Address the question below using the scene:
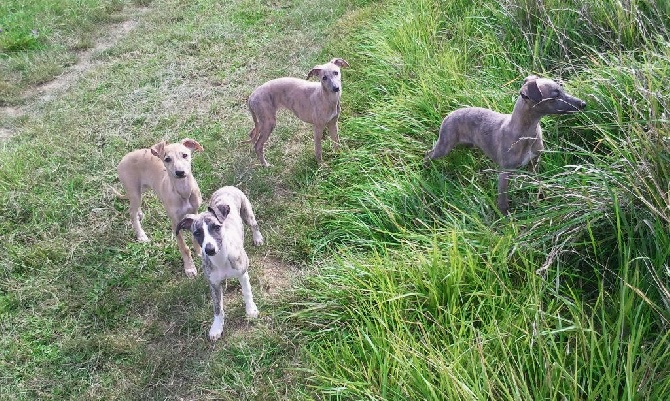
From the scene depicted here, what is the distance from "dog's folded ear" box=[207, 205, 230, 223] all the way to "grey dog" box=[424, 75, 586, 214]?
1.75 metres

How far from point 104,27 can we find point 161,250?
534 cm

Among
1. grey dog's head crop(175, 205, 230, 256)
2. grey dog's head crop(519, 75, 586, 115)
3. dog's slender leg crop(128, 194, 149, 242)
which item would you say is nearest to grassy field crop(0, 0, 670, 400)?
dog's slender leg crop(128, 194, 149, 242)

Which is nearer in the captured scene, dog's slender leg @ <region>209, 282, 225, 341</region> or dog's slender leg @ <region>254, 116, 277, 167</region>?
dog's slender leg @ <region>209, 282, 225, 341</region>

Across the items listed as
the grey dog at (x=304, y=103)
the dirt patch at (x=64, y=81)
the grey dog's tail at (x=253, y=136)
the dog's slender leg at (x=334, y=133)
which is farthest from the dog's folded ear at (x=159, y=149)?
the dirt patch at (x=64, y=81)

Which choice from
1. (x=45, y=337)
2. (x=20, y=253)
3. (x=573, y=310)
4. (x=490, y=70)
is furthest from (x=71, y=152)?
(x=573, y=310)

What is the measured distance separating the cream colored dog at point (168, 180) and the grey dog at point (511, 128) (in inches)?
73.9

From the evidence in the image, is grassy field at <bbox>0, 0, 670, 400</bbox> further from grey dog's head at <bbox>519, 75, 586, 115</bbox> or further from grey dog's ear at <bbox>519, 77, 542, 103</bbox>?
grey dog's ear at <bbox>519, 77, 542, 103</bbox>

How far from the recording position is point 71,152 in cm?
550

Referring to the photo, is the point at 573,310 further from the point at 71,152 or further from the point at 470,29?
the point at 71,152

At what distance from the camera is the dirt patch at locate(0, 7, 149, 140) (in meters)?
6.28

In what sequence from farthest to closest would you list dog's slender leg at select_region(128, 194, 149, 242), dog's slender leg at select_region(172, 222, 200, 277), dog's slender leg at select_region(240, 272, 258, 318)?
dog's slender leg at select_region(128, 194, 149, 242) < dog's slender leg at select_region(172, 222, 200, 277) < dog's slender leg at select_region(240, 272, 258, 318)

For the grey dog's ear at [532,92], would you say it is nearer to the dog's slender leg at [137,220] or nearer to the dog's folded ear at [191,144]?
the dog's folded ear at [191,144]

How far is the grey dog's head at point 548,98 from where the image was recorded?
336 centimetres

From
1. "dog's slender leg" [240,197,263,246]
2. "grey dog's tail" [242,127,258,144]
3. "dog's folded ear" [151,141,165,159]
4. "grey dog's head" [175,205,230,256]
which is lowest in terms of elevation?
"dog's slender leg" [240,197,263,246]
